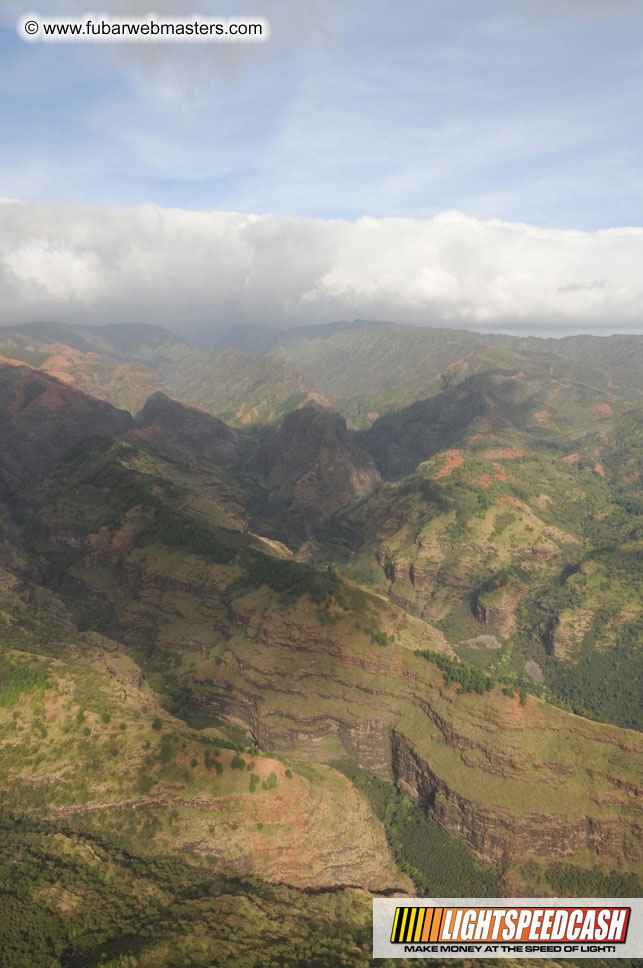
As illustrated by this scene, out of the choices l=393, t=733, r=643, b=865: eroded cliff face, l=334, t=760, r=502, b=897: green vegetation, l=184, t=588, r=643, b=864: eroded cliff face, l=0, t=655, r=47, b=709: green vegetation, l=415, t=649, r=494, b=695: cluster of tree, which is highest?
l=0, t=655, r=47, b=709: green vegetation

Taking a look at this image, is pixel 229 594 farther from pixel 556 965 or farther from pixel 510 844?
pixel 556 965

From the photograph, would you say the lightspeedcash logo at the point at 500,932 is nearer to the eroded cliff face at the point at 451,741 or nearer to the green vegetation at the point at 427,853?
the green vegetation at the point at 427,853

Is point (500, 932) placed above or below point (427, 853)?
above

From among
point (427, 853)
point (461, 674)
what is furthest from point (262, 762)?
point (461, 674)

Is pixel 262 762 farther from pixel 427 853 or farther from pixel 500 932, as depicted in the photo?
pixel 500 932

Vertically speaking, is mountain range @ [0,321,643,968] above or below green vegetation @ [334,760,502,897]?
above

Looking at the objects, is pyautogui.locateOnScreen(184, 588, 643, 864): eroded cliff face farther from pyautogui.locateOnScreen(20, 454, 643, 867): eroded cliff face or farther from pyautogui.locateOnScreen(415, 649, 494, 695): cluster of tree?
pyautogui.locateOnScreen(415, 649, 494, 695): cluster of tree

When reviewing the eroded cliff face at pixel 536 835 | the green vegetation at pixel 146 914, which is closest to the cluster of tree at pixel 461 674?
the eroded cliff face at pixel 536 835

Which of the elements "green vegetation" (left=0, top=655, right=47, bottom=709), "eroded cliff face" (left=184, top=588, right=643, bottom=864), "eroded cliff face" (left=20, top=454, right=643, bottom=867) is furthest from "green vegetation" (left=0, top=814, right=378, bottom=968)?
"eroded cliff face" (left=20, top=454, right=643, bottom=867)

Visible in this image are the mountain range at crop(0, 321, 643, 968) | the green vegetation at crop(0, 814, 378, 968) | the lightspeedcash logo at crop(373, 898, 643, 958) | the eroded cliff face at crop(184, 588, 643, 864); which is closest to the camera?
the green vegetation at crop(0, 814, 378, 968)

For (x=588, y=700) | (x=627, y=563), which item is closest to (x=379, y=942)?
(x=588, y=700)

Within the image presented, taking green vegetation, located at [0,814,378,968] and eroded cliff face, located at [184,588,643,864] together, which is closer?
green vegetation, located at [0,814,378,968]
